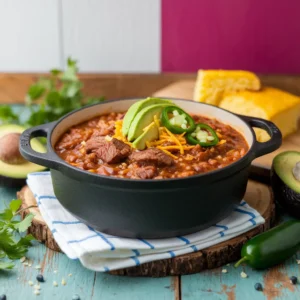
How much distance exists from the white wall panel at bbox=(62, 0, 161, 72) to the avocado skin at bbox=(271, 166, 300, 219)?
2.20 meters

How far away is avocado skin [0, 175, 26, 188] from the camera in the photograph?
4.27m

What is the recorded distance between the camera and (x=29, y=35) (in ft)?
19.1

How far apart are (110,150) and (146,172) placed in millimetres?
262

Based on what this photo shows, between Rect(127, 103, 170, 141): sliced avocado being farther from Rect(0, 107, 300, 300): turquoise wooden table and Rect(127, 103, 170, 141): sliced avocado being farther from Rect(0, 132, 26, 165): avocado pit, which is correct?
Rect(0, 132, 26, 165): avocado pit

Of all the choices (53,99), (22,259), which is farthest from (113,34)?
(22,259)

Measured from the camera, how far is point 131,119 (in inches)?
145

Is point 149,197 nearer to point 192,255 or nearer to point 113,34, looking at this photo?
point 192,255

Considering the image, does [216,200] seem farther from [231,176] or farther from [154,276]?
[154,276]

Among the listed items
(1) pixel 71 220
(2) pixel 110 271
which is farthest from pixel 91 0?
(2) pixel 110 271

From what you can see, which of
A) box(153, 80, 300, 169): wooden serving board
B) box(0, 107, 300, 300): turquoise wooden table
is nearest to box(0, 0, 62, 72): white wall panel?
box(153, 80, 300, 169): wooden serving board

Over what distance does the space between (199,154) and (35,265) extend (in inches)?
43.2

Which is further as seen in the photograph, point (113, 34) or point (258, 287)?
point (113, 34)

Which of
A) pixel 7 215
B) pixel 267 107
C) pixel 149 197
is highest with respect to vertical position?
pixel 267 107

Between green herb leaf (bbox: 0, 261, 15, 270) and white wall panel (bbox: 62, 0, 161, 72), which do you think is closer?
green herb leaf (bbox: 0, 261, 15, 270)
